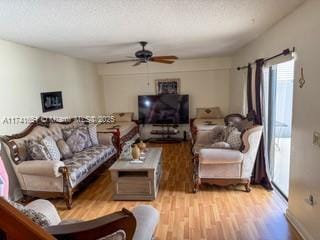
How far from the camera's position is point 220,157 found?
3549 mm

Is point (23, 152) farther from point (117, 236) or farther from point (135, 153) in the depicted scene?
point (117, 236)

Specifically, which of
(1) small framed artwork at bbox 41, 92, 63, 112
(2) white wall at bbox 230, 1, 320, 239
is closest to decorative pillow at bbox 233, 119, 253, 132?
(2) white wall at bbox 230, 1, 320, 239

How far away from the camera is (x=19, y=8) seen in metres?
2.36

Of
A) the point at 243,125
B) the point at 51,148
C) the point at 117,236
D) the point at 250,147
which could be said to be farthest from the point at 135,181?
the point at 117,236

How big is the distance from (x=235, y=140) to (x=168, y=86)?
12.6 ft

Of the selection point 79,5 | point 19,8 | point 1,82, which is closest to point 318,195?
point 79,5

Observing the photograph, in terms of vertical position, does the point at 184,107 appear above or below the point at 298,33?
below

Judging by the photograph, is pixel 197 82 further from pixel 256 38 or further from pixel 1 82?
pixel 1 82

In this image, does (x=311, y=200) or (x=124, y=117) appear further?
(x=124, y=117)

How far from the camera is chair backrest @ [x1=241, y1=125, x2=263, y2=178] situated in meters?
3.56

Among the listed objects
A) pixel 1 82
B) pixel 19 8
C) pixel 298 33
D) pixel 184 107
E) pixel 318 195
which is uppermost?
pixel 19 8

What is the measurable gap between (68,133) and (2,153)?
1208 mm

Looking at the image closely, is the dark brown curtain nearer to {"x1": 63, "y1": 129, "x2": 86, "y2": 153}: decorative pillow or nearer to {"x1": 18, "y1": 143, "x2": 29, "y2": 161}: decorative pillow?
{"x1": 63, "y1": 129, "x2": 86, "y2": 153}: decorative pillow

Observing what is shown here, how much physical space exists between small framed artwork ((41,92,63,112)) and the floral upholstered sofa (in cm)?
33
